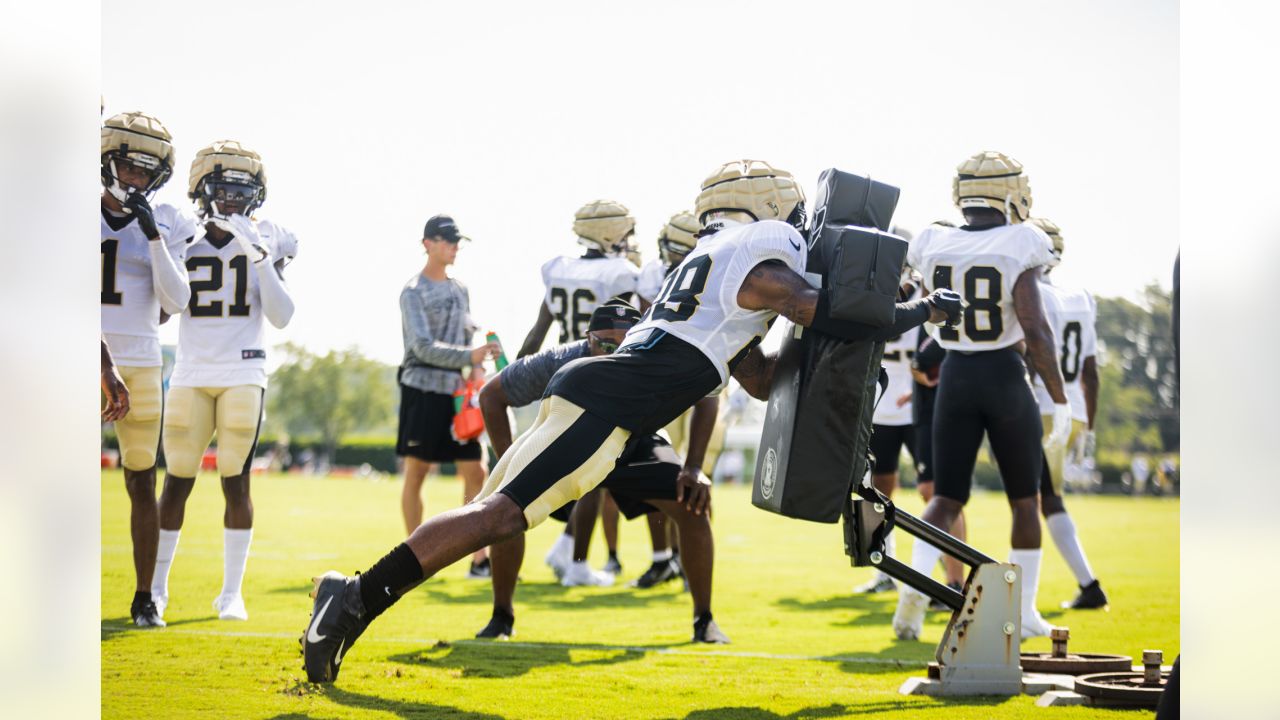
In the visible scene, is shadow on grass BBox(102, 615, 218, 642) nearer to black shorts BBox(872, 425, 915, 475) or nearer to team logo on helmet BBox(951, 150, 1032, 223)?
team logo on helmet BBox(951, 150, 1032, 223)

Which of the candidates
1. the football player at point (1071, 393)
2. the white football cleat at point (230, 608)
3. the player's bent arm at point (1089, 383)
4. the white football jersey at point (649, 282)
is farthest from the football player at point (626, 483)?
the player's bent arm at point (1089, 383)

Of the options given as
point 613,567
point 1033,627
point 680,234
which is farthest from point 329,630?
point 613,567

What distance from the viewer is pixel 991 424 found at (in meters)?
6.48

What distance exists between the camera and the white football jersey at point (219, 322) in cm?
696

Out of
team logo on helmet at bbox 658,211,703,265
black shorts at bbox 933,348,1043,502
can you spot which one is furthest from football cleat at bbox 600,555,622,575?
black shorts at bbox 933,348,1043,502

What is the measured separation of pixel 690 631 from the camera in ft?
23.0

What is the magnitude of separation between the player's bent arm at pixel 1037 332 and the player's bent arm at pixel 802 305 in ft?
6.10

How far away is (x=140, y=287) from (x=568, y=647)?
2.84 metres

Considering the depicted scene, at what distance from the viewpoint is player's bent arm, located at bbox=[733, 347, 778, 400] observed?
5.05 m

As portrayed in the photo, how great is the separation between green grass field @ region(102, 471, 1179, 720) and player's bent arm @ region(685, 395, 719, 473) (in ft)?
3.04

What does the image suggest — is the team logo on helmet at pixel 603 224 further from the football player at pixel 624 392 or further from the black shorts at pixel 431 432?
the football player at pixel 624 392
